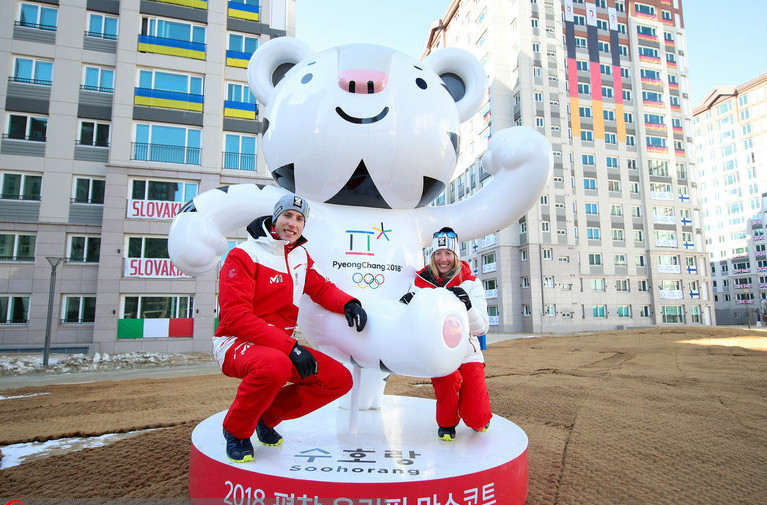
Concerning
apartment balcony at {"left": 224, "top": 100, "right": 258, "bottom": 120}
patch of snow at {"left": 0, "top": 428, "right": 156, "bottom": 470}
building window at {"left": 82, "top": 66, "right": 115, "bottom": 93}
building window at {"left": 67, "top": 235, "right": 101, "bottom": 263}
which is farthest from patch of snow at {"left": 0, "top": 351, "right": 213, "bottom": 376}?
building window at {"left": 82, "top": 66, "right": 115, "bottom": 93}

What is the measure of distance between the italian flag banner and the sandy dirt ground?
726cm

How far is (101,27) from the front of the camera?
643 inches

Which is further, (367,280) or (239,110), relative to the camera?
(239,110)

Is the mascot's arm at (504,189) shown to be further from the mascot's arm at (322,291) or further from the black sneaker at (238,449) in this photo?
the black sneaker at (238,449)

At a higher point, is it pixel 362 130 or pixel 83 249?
pixel 83 249

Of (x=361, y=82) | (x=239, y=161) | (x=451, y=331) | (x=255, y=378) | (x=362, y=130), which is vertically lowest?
(x=255, y=378)

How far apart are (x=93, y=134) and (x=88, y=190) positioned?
2041mm

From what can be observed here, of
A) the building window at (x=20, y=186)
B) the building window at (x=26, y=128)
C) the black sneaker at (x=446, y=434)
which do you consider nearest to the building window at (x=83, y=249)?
the building window at (x=20, y=186)

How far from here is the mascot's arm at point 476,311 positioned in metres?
2.65

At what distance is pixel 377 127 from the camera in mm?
2941

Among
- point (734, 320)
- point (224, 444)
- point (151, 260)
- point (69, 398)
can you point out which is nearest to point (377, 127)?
point (224, 444)

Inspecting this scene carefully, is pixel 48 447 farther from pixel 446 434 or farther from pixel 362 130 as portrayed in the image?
pixel 362 130

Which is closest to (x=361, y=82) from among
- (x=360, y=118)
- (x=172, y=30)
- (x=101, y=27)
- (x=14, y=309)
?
(x=360, y=118)

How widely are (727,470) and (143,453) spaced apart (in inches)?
167
